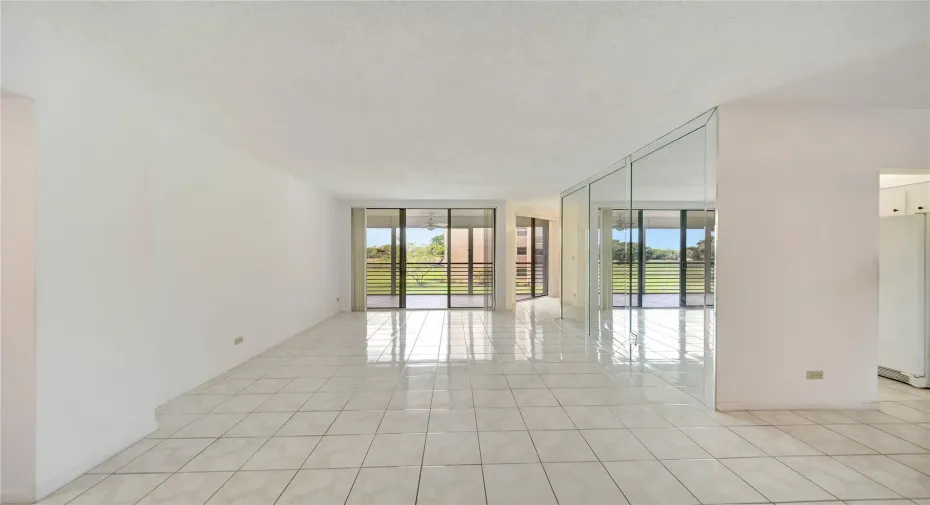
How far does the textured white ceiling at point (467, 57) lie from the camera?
5.40 ft

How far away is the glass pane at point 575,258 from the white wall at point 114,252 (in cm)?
468

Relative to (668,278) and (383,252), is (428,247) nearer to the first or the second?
(383,252)

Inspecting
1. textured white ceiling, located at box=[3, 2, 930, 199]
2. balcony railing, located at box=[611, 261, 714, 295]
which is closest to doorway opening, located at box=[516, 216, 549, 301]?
balcony railing, located at box=[611, 261, 714, 295]

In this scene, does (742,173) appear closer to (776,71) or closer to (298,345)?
(776,71)

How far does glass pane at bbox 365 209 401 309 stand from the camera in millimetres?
7824

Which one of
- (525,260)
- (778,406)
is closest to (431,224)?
(525,260)

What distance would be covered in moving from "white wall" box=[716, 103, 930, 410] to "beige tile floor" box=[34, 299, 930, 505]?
249 millimetres

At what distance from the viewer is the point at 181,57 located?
202 cm

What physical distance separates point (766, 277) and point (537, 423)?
79.2 inches

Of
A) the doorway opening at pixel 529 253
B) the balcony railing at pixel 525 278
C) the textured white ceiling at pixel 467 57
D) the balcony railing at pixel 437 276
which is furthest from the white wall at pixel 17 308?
the balcony railing at pixel 525 278

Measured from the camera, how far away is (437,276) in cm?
820

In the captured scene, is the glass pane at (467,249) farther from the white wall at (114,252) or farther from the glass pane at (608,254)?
the white wall at (114,252)

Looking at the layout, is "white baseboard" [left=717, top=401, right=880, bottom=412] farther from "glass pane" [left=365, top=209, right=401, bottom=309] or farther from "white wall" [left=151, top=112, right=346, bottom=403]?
"glass pane" [left=365, top=209, right=401, bottom=309]

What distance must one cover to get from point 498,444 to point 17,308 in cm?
253
